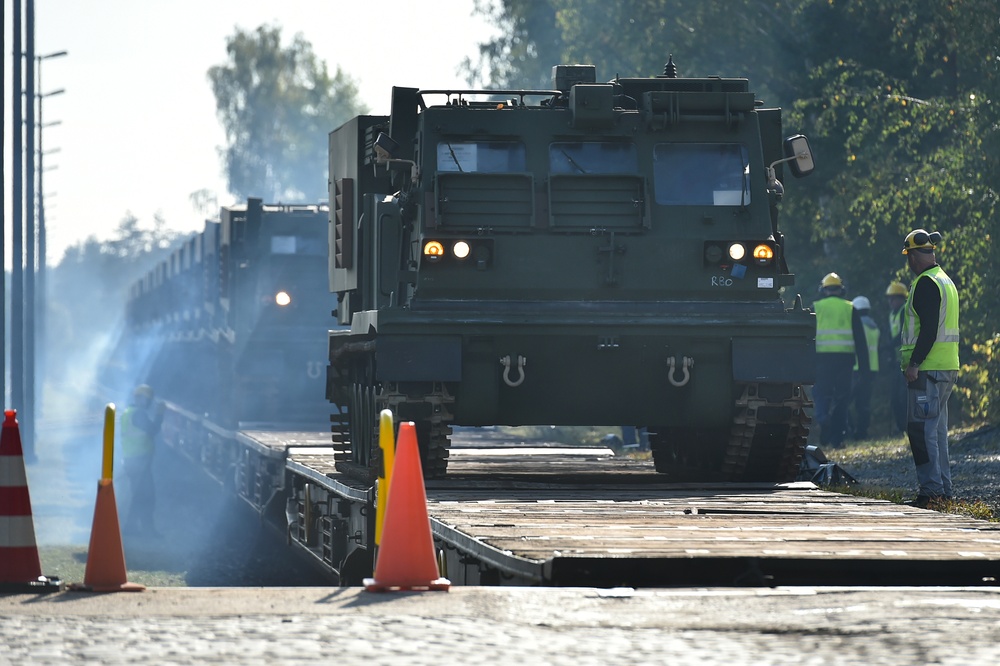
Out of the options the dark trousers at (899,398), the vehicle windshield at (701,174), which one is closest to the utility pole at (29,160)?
the dark trousers at (899,398)

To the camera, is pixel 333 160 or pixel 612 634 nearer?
pixel 612 634

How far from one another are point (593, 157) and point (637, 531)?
503 centimetres

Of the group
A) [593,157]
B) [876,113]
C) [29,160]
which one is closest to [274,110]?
[29,160]

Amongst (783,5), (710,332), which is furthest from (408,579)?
(783,5)

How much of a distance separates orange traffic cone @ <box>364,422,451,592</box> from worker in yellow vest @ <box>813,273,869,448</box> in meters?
14.7

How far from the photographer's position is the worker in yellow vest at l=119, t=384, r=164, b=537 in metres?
21.2

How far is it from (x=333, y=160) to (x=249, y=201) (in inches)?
439

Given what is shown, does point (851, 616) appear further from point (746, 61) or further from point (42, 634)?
point (746, 61)

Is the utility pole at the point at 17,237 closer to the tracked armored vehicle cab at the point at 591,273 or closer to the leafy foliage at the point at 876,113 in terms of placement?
the leafy foliage at the point at 876,113

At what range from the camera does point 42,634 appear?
6.89 metres

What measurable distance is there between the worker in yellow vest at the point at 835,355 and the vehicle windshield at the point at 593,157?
8936mm

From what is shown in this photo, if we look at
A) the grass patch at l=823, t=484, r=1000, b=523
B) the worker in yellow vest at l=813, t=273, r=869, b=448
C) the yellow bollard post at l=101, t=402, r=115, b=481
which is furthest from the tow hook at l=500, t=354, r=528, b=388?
the worker in yellow vest at l=813, t=273, r=869, b=448

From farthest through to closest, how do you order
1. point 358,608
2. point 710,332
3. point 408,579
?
point 710,332, point 408,579, point 358,608

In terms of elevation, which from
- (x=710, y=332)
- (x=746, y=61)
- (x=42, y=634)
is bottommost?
(x=42, y=634)
